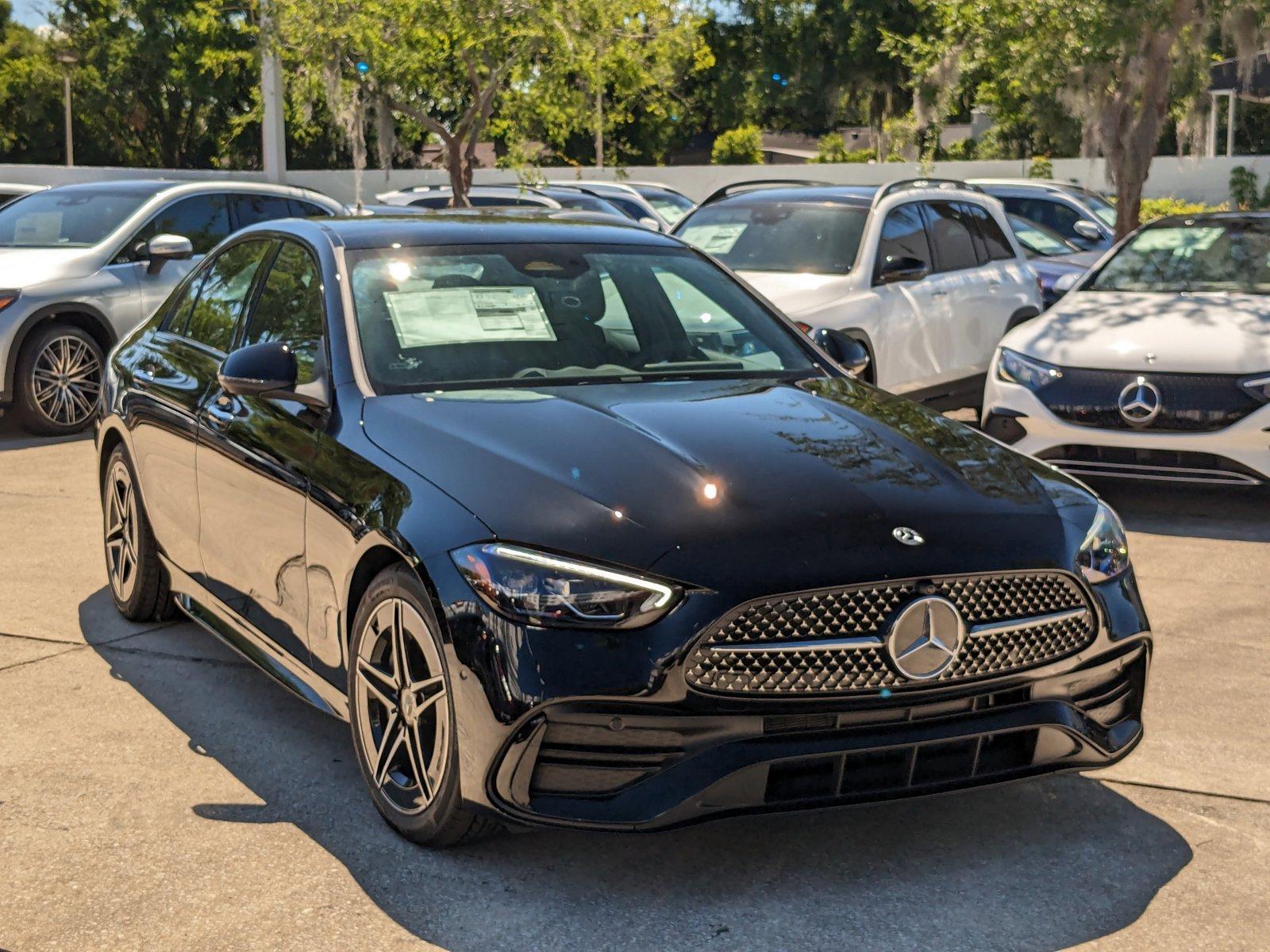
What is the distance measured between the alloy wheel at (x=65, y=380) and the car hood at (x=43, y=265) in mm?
428

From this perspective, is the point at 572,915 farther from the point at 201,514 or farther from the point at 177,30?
the point at 177,30

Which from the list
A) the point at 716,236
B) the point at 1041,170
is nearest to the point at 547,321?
the point at 716,236

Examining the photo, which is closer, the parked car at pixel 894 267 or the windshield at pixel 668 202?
the parked car at pixel 894 267

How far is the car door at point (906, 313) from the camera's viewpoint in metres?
10.4

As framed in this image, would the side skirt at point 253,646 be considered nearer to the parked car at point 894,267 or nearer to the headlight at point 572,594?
the headlight at point 572,594

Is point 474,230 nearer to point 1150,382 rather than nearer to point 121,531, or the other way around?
point 121,531

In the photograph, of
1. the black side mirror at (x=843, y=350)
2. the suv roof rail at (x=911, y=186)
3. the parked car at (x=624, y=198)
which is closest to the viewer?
the black side mirror at (x=843, y=350)

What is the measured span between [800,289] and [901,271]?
0.65m

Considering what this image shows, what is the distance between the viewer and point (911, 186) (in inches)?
452

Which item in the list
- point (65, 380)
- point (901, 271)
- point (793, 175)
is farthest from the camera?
point (793, 175)

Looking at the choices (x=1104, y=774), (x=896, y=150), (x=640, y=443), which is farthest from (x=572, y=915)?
(x=896, y=150)

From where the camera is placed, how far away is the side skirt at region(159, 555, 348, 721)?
184 inches

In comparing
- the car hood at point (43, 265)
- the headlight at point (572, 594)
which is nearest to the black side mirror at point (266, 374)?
the headlight at point (572, 594)

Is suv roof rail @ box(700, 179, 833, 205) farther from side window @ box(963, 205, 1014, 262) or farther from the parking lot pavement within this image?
the parking lot pavement
